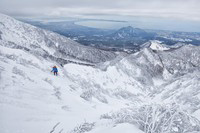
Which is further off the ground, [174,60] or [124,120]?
[124,120]

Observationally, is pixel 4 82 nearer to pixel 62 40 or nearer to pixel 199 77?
pixel 199 77

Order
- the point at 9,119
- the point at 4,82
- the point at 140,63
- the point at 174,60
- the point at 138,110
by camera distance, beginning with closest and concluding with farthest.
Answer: the point at 9,119 < the point at 138,110 < the point at 4,82 < the point at 140,63 < the point at 174,60

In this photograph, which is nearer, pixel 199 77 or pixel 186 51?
pixel 199 77

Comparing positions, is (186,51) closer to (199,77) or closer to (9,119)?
(199,77)

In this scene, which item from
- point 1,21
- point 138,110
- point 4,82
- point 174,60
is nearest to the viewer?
point 138,110

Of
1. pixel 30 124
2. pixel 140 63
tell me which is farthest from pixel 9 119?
pixel 140 63

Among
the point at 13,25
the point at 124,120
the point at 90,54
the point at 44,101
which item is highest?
the point at 13,25
